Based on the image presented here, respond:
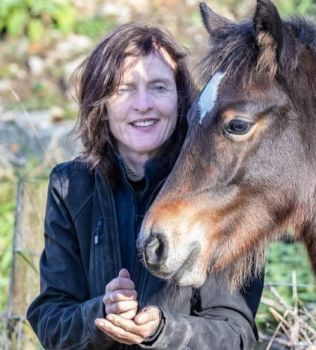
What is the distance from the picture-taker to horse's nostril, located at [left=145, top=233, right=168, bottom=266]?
2934 mm

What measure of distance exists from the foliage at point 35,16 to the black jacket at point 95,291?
24.1 ft

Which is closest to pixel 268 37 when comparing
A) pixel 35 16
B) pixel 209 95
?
pixel 209 95

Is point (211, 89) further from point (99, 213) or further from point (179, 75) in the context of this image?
point (99, 213)

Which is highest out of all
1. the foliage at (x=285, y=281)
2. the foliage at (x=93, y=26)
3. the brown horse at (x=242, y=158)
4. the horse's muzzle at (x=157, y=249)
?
the brown horse at (x=242, y=158)

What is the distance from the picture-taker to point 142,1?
36.3 ft

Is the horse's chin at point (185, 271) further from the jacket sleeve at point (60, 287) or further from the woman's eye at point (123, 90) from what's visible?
the woman's eye at point (123, 90)

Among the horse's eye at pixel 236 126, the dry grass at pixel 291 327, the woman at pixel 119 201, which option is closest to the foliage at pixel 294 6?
the dry grass at pixel 291 327

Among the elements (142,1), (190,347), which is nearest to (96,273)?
(190,347)

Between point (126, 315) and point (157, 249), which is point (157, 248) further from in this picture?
point (126, 315)

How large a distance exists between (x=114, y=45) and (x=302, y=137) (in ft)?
2.80

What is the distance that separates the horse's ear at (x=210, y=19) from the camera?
3461 mm

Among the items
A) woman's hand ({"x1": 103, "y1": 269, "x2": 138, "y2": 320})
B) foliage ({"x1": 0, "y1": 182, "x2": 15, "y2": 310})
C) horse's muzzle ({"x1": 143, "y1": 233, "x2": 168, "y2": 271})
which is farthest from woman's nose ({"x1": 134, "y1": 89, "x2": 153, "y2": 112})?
foliage ({"x1": 0, "y1": 182, "x2": 15, "y2": 310})

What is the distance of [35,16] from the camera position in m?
10.8

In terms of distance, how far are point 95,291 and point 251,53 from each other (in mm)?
1097
